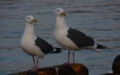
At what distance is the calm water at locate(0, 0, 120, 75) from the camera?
51.2ft

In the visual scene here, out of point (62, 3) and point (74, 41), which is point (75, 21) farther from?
point (74, 41)

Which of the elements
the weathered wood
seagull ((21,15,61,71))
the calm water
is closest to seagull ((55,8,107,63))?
seagull ((21,15,61,71))

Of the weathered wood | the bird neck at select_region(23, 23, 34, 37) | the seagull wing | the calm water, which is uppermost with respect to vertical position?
the bird neck at select_region(23, 23, 34, 37)

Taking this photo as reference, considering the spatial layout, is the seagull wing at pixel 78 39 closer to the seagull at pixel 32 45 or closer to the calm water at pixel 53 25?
the seagull at pixel 32 45

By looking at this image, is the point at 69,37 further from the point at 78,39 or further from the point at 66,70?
the point at 66,70

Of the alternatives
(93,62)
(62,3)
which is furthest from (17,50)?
(62,3)

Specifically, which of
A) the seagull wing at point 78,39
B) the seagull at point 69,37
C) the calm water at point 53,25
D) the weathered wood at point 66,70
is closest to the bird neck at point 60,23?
the seagull at point 69,37

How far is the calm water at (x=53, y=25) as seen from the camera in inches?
614

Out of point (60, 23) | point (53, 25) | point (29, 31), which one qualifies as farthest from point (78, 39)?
point (53, 25)

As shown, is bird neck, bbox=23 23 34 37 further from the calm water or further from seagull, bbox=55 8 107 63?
the calm water

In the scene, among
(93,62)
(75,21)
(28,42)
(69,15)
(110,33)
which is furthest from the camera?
(69,15)

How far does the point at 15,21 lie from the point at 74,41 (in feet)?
40.4

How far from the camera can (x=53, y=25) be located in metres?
22.0

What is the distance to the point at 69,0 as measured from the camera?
95.5 ft
